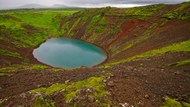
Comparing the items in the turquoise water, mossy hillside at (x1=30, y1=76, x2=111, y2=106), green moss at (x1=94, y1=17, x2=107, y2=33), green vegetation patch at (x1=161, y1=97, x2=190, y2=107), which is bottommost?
the turquoise water

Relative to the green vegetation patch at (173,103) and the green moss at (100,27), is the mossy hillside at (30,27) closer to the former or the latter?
the green moss at (100,27)

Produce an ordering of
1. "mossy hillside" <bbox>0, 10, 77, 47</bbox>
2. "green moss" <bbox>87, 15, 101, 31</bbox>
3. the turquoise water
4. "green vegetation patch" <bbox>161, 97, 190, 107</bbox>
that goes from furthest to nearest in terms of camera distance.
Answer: "green moss" <bbox>87, 15, 101, 31</bbox>
"mossy hillside" <bbox>0, 10, 77, 47</bbox>
the turquoise water
"green vegetation patch" <bbox>161, 97, 190, 107</bbox>

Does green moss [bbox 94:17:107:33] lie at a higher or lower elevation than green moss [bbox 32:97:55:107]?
higher

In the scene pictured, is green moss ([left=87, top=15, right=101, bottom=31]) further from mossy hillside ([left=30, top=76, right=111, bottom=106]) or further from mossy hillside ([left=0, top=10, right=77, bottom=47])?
mossy hillside ([left=30, top=76, right=111, bottom=106])

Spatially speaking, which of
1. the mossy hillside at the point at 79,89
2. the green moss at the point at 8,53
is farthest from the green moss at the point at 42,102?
the green moss at the point at 8,53

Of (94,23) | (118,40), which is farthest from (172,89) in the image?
(94,23)

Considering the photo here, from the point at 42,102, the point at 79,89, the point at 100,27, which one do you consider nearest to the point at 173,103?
the point at 79,89

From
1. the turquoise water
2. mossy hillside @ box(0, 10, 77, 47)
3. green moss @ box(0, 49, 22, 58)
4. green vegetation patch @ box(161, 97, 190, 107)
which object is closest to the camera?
green vegetation patch @ box(161, 97, 190, 107)

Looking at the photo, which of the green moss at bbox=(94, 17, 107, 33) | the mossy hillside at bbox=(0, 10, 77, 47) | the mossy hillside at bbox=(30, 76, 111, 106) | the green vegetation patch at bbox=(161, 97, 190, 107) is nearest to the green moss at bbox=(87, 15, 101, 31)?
the green moss at bbox=(94, 17, 107, 33)
